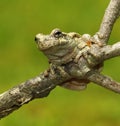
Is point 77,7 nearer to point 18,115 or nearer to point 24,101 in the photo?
point 18,115

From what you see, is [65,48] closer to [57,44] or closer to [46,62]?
[57,44]

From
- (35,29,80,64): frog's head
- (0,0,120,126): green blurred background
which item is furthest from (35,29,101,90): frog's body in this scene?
(0,0,120,126): green blurred background

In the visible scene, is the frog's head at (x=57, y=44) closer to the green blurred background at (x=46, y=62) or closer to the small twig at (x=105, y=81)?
the small twig at (x=105, y=81)

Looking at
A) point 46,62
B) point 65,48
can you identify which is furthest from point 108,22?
point 46,62

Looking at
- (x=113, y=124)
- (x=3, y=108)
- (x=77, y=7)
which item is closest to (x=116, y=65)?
(x=113, y=124)

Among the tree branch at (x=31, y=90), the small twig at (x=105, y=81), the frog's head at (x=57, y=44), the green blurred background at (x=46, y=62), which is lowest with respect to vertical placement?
the small twig at (x=105, y=81)

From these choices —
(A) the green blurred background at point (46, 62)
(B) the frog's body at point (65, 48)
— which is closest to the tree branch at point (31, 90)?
(B) the frog's body at point (65, 48)

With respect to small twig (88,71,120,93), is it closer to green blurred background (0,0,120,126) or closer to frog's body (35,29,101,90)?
frog's body (35,29,101,90)
